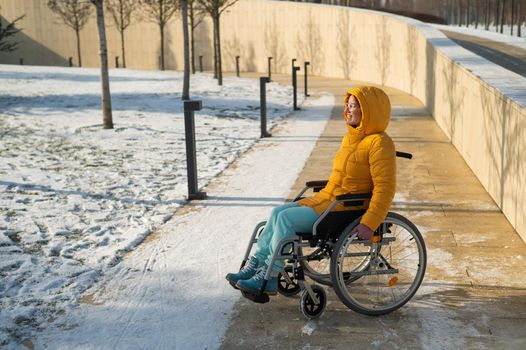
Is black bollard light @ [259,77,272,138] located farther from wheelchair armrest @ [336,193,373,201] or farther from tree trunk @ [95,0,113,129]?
wheelchair armrest @ [336,193,373,201]

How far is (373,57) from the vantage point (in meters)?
23.7

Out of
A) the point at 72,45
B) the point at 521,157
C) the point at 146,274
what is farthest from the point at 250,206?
the point at 72,45

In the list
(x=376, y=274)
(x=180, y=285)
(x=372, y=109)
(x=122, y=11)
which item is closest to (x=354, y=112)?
(x=372, y=109)

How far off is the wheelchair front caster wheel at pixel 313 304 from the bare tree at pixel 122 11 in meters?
32.0

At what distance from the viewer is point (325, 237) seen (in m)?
4.29

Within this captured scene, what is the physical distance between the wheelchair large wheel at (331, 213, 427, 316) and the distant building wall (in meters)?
1.64

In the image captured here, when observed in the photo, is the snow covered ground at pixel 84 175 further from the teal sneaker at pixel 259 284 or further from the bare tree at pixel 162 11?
the bare tree at pixel 162 11

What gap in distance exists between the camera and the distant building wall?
6801 millimetres

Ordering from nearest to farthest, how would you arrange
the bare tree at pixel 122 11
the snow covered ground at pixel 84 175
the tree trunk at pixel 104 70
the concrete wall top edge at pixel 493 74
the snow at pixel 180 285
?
1. the snow at pixel 180 285
2. the snow covered ground at pixel 84 175
3. the concrete wall top edge at pixel 493 74
4. the tree trunk at pixel 104 70
5. the bare tree at pixel 122 11

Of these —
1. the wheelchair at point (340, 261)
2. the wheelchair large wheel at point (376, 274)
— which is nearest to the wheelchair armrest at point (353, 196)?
the wheelchair at point (340, 261)

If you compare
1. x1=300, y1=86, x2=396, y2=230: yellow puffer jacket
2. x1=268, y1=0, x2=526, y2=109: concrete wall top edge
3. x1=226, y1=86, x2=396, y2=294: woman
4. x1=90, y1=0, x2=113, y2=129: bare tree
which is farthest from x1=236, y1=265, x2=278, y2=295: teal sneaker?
x1=90, y1=0, x2=113, y2=129: bare tree

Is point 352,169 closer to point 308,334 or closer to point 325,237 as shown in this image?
point 325,237

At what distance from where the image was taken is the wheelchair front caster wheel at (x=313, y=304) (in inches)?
169

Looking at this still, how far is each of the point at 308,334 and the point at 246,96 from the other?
15.9 m
